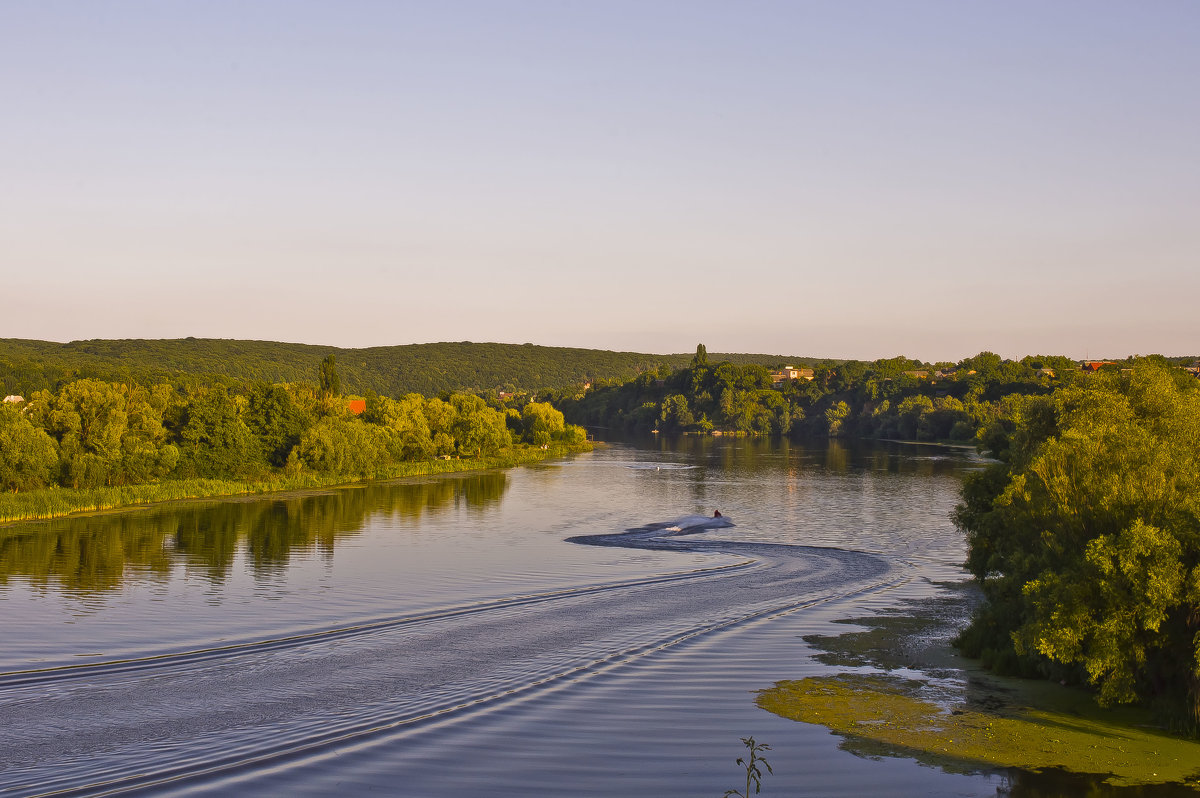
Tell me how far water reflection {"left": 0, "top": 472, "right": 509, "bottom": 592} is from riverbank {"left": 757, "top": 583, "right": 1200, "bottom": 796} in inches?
799

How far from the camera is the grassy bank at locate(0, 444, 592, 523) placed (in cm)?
4444

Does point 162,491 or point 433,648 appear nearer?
point 433,648

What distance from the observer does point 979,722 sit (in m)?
16.2

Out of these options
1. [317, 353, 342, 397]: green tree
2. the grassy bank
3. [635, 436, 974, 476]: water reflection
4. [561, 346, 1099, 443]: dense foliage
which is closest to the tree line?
the grassy bank

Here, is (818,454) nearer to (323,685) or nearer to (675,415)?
(675,415)

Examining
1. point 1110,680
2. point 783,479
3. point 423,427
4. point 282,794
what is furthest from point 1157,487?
point 423,427

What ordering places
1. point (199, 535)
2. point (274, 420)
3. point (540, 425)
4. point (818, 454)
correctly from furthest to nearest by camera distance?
point (540, 425), point (818, 454), point (274, 420), point (199, 535)

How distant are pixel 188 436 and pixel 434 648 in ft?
137

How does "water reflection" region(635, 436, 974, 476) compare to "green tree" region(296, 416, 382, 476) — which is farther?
"water reflection" region(635, 436, 974, 476)

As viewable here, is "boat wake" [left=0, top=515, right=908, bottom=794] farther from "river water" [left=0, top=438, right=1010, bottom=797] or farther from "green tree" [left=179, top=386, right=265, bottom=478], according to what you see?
"green tree" [left=179, top=386, right=265, bottom=478]

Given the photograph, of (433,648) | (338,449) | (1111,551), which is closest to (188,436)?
(338,449)

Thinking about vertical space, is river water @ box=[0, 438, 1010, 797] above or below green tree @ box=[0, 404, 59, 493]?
below

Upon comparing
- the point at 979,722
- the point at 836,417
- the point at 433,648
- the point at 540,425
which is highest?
the point at 836,417

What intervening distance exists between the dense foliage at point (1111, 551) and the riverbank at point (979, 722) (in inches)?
23.1
